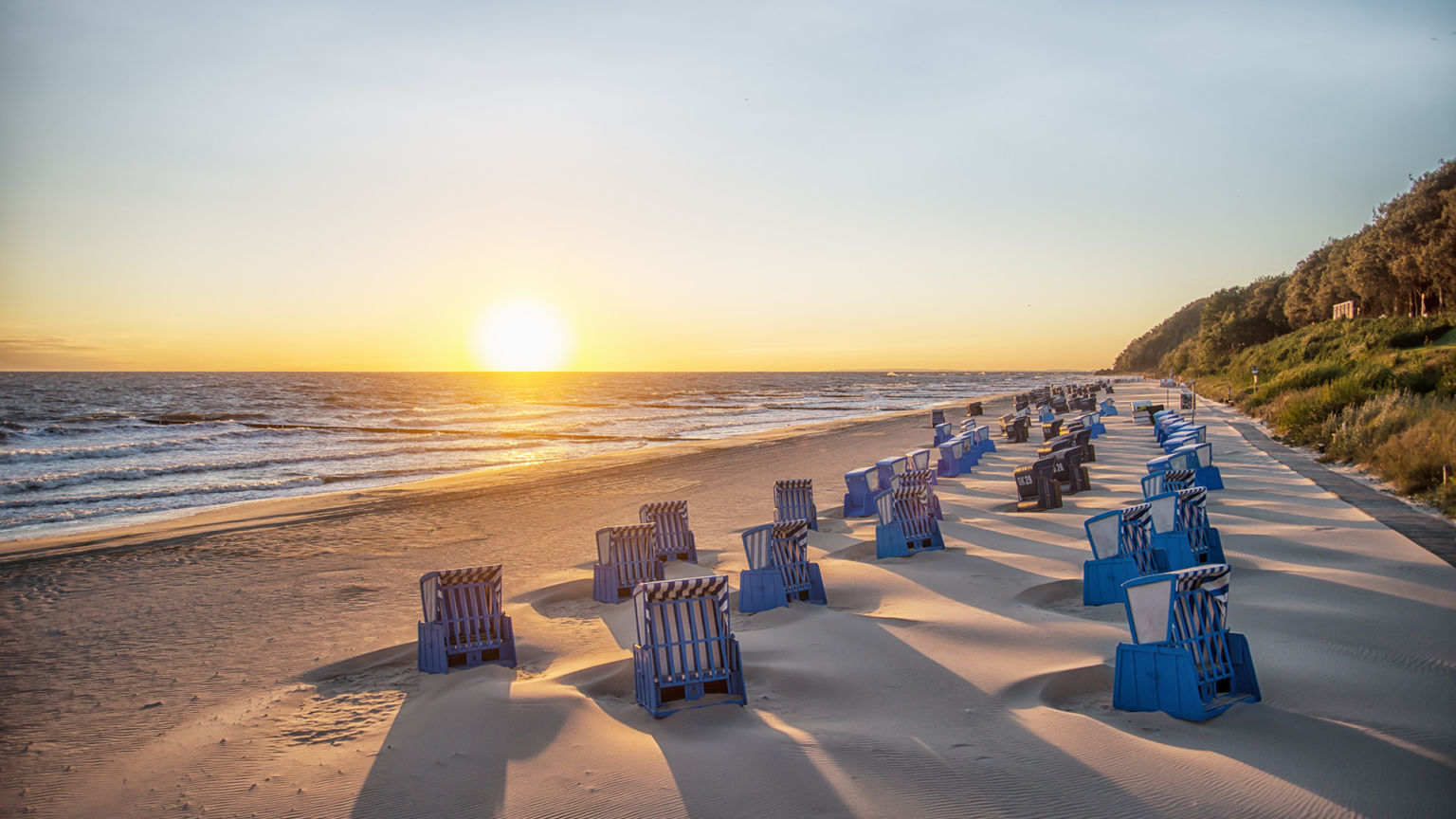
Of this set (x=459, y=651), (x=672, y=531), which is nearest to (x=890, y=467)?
(x=672, y=531)

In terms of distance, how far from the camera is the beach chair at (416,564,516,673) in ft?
23.9

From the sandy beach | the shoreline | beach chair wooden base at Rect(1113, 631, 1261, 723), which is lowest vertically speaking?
the shoreline

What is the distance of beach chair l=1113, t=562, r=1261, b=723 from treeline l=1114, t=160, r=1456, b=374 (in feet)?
147

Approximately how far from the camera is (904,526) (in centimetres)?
1148

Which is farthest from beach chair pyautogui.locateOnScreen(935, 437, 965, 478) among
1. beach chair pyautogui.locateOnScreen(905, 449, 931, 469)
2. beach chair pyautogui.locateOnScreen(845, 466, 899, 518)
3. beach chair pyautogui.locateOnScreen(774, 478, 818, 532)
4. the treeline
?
the treeline

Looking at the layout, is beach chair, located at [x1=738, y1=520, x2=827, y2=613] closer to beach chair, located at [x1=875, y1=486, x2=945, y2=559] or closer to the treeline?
beach chair, located at [x1=875, y1=486, x2=945, y2=559]

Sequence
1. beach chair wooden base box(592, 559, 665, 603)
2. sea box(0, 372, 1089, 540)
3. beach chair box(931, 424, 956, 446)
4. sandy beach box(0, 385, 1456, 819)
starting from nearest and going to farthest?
sandy beach box(0, 385, 1456, 819)
beach chair wooden base box(592, 559, 665, 603)
sea box(0, 372, 1089, 540)
beach chair box(931, 424, 956, 446)

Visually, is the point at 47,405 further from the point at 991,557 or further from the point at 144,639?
the point at 991,557

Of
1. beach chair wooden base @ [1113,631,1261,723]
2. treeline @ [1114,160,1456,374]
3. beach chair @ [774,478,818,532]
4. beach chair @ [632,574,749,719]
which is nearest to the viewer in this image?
beach chair wooden base @ [1113,631,1261,723]

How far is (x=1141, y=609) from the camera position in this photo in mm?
5754

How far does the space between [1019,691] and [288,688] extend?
21.1 feet

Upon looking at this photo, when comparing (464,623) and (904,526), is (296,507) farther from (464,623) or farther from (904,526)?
(904,526)

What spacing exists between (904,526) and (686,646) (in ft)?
20.0

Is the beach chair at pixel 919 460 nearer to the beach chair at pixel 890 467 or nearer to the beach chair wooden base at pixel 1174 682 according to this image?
the beach chair at pixel 890 467
